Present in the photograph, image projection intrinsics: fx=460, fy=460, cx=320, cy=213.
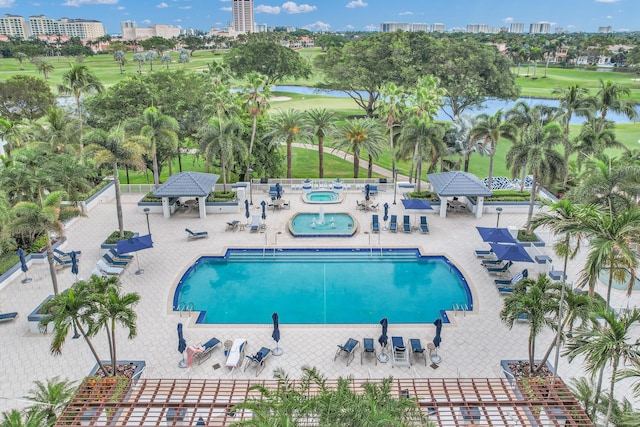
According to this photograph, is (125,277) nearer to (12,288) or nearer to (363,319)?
(12,288)

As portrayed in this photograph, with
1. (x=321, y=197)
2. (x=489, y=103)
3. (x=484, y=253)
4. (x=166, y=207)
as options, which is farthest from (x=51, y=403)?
(x=489, y=103)

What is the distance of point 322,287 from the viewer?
20594mm

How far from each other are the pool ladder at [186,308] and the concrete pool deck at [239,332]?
0.27m

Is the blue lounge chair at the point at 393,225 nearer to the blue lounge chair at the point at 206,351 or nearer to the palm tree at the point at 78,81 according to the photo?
the blue lounge chair at the point at 206,351

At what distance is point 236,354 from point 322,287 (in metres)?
6.35

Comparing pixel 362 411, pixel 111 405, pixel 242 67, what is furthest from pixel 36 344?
pixel 242 67

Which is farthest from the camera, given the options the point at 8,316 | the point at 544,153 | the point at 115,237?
the point at 115,237

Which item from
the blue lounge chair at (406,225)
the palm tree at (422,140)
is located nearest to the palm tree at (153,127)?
the palm tree at (422,140)

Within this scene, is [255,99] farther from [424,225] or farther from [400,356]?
[400,356]

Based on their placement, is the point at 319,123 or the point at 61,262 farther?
the point at 319,123

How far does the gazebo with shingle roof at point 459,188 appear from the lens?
26.1m

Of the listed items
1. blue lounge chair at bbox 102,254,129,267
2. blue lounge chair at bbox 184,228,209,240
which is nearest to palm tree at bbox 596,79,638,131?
blue lounge chair at bbox 184,228,209,240

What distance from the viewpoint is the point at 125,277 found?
20594 millimetres

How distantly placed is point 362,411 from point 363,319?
32.1ft
